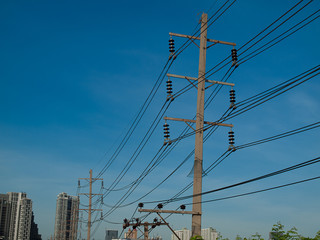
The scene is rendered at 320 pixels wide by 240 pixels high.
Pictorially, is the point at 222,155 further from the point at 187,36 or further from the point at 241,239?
the point at 187,36

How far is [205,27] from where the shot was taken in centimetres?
2412

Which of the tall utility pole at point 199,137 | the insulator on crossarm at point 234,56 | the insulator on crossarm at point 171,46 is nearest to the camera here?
the insulator on crossarm at point 234,56

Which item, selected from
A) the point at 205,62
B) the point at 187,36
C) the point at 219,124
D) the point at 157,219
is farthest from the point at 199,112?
the point at 157,219

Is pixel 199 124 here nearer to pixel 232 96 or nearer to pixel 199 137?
pixel 199 137

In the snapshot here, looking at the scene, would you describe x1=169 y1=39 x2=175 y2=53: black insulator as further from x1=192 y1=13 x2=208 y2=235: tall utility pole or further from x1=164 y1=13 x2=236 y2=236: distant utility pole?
x1=192 y1=13 x2=208 y2=235: tall utility pole

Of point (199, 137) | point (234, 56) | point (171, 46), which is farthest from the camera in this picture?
point (171, 46)

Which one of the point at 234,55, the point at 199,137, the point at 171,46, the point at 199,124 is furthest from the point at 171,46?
Answer: the point at 199,137

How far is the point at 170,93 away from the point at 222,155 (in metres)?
4.22

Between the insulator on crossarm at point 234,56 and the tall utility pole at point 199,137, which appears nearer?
the insulator on crossarm at point 234,56

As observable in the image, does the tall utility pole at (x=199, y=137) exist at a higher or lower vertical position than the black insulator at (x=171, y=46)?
lower

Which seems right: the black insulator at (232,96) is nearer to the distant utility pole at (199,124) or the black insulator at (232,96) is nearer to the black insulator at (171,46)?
the distant utility pole at (199,124)

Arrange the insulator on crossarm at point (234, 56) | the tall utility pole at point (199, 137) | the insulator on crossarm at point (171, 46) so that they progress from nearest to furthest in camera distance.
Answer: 1. the insulator on crossarm at point (234, 56)
2. the tall utility pole at point (199, 137)
3. the insulator on crossarm at point (171, 46)

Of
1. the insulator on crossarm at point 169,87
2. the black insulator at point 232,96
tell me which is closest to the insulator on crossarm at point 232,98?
the black insulator at point 232,96

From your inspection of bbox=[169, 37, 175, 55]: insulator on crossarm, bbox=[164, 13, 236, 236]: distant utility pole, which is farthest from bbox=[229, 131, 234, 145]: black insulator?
bbox=[169, 37, 175, 55]: insulator on crossarm
